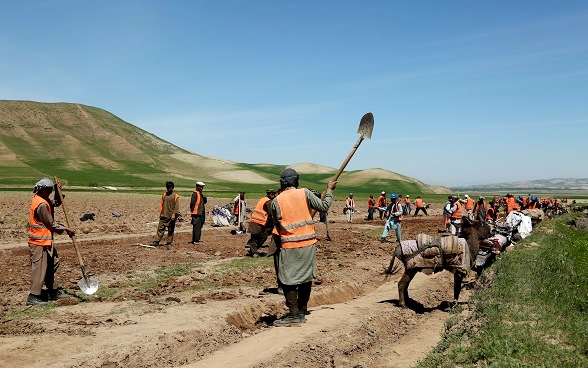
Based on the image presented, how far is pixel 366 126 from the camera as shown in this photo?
9094 millimetres

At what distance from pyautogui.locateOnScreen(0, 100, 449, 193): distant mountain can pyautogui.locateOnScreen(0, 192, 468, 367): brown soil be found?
8173 centimetres

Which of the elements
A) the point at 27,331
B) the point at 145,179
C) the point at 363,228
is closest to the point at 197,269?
the point at 27,331

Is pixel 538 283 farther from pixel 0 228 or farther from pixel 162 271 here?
pixel 0 228

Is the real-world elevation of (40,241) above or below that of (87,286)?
above

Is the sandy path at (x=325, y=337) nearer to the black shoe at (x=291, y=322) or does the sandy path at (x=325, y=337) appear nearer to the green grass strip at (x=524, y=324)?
the black shoe at (x=291, y=322)

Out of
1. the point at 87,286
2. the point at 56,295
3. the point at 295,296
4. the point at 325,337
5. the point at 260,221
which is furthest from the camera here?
the point at 260,221

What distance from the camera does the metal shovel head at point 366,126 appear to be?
9.02 m

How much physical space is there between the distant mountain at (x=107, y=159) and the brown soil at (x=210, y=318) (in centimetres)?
8173

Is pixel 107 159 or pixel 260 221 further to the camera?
pixel 107 159

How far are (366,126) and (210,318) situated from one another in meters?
4.30

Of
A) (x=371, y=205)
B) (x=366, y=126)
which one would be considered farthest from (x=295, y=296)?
(x=371, y=205)

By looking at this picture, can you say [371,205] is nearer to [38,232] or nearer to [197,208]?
[197,208]

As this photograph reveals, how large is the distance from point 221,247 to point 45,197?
8.47m

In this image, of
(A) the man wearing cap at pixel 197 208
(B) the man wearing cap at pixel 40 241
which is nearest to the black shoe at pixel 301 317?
(B) the man wearing cap at pixel 40 241
